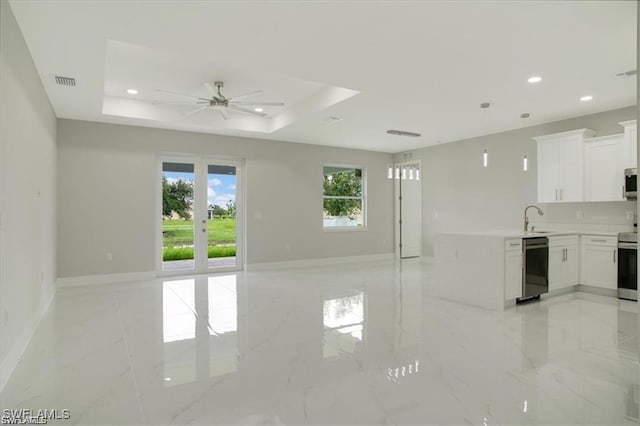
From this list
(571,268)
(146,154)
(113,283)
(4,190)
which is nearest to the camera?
(4,190)

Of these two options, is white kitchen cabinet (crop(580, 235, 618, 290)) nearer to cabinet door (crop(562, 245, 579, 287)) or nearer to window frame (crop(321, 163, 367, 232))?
cabinet door (crop(562, 245, 579, 287))

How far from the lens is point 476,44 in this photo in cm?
344

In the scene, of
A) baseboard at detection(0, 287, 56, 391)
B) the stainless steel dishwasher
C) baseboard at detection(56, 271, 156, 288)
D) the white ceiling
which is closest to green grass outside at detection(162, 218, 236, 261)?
baseboard at detection(56, 271, 156, 288)

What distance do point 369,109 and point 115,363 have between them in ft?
14.7

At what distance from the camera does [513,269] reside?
4.57m

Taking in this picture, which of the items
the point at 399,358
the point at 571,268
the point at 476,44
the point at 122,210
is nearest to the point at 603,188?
the point at 571,268

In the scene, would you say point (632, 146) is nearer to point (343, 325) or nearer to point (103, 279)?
point (343, 325)

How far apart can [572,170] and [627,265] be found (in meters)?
1.57

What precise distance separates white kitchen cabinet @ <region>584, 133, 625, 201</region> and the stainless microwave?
0.48ft

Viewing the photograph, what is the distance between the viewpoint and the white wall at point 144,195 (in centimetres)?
612

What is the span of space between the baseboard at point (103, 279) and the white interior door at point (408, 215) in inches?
231

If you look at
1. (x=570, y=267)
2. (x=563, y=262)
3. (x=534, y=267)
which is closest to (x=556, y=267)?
(x=563, y=262)

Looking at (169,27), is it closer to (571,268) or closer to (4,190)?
(4,190)

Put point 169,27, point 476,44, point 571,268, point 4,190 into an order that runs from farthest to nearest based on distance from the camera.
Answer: point 571,268 → point 476,44 → point 169,27 → point 4,190
